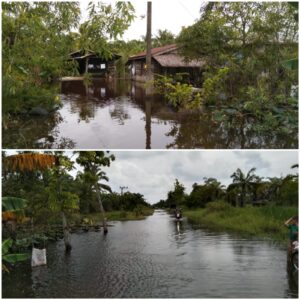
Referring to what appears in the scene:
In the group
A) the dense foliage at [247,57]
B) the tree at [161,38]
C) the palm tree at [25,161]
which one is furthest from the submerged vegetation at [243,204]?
the tree at [161,38]

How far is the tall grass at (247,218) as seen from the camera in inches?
399

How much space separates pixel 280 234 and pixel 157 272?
4.31 metres

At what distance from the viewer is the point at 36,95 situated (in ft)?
34.1

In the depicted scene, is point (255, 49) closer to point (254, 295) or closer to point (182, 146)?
point (182, 146)

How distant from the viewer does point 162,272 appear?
6.81 m

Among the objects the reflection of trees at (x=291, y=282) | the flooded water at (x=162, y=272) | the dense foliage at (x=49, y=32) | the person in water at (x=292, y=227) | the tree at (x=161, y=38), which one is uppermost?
the tree at (x=161, y=38)

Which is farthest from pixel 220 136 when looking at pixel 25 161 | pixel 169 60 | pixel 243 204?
pixel 169 60

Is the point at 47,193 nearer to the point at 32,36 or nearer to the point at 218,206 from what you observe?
the point at 32,36

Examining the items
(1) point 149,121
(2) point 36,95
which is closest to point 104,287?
(1) point 149,121

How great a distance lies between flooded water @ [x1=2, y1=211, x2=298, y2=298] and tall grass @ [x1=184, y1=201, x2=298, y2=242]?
907 mm

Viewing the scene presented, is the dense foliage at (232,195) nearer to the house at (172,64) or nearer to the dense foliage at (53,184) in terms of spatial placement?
the dense foliage at (53,184)

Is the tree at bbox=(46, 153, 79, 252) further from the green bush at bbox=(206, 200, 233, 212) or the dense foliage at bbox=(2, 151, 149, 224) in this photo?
the green bush at bbox=(206, 200, 233, 212)

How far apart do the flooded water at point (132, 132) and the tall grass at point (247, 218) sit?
203 cm

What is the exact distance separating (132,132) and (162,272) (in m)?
3.25
